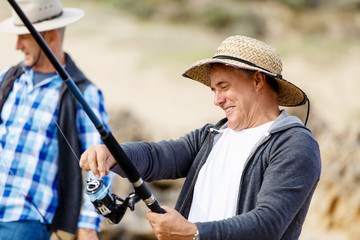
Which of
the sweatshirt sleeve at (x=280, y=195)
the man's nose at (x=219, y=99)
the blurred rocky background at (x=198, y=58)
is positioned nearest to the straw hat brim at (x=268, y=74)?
the man's nose at (x=219, y=99)

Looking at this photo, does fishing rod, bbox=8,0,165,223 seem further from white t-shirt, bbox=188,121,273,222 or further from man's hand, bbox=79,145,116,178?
white t-shirt, bbox=188,121,273,222

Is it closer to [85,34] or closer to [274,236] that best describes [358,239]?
[274,236]

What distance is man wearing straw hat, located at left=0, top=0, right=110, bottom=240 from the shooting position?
10.8ft

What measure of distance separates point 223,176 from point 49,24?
1544mm

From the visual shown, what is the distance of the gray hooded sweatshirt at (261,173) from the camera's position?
2.29 meters

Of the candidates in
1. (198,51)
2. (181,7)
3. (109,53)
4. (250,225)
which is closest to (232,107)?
(250,225)

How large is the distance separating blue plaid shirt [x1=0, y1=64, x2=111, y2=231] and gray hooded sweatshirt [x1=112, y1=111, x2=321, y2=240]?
615mm

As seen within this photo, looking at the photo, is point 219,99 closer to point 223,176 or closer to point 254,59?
point 254,59

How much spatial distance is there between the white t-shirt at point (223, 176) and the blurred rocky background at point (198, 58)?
10.8 ft

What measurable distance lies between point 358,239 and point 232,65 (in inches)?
185

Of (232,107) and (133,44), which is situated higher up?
(232,107)

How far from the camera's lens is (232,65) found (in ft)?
8.53

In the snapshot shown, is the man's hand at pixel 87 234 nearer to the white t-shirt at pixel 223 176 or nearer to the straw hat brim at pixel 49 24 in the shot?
the white t-shirt at pixel 223 176

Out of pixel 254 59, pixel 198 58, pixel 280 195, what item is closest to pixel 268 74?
pixel 254 59
